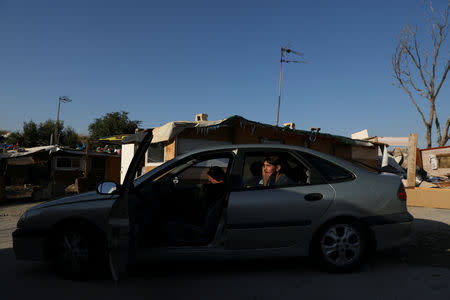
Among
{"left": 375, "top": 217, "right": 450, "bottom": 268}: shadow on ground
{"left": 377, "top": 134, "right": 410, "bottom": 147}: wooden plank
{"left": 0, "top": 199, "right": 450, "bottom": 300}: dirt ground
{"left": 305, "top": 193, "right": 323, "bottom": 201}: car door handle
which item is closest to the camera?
{"left": 0, "top": 199, "right": 450, "bottom": 300}: dirt ground

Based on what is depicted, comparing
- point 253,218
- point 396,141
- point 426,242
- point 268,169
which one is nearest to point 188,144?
point 268,169

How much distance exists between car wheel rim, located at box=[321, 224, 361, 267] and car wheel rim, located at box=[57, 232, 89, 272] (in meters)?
2.68

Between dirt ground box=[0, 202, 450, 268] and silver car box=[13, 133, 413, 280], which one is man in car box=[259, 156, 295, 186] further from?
dirt ground box=[0, 202, 450, 268]

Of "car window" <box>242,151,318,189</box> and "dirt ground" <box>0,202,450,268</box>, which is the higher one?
"car window" <box>242,151,318,189</box>

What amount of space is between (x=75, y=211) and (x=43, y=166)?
14.5 meters

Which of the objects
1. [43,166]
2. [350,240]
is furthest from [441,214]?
[43,166]

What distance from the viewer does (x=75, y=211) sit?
362cm

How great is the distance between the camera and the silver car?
3.61 m

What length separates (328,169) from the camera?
3.99 meters

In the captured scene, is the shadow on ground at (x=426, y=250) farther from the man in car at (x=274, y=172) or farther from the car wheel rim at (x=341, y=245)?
the man in car at (x=274, y=172)

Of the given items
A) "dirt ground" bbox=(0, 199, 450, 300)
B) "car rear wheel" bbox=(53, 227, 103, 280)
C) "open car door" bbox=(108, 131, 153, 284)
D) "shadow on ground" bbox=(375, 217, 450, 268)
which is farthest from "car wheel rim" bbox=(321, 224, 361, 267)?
"car rear wheel" bbox=(53, 227, 103, 280)

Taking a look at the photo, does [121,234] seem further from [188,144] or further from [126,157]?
[126,157]

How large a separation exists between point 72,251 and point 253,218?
204 cm

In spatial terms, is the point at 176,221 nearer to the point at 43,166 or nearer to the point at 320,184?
the point at 320,184
